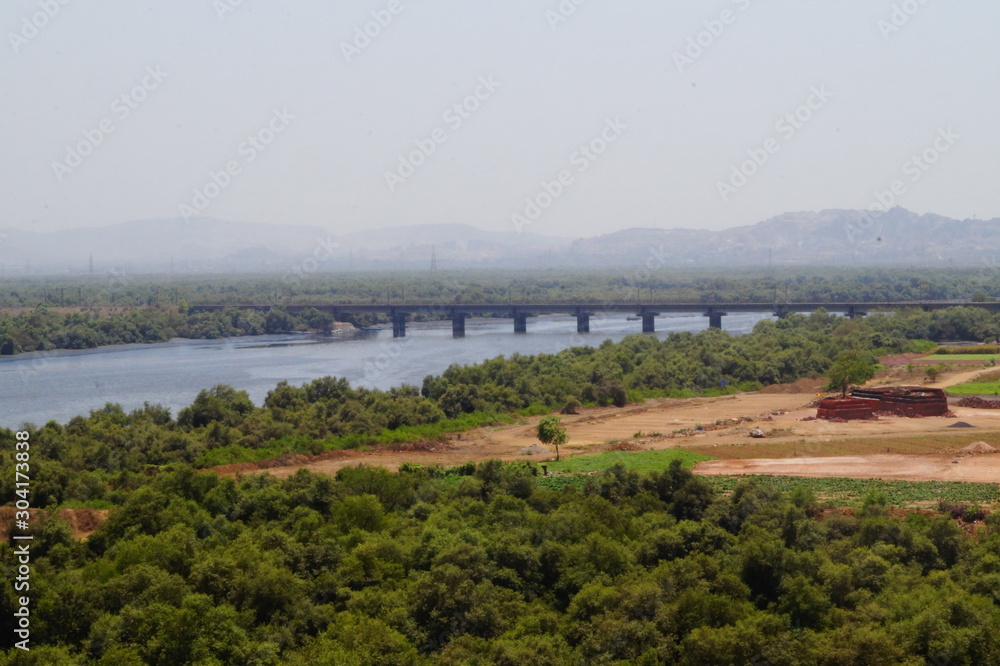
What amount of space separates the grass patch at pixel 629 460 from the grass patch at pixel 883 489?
10.5 ft

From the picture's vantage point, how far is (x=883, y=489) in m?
30.5

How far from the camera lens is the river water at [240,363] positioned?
57.2m

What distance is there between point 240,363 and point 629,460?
44154 millimetres

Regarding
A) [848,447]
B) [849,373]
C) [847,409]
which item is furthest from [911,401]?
[848,447]

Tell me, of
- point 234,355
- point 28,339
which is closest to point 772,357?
point 234,355

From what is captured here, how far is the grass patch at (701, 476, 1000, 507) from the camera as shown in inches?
1126

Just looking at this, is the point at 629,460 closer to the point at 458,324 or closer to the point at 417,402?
the point at 417,402

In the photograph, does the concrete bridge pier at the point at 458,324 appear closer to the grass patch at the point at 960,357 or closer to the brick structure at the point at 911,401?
the grass patch at the point at 960,357

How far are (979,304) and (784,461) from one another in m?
71.8

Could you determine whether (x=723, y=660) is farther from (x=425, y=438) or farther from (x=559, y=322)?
(x=559, y=322)

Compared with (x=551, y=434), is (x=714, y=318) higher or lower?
higher

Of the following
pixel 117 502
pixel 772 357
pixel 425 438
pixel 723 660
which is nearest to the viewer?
pixel 723 660

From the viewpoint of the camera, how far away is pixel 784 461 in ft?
118

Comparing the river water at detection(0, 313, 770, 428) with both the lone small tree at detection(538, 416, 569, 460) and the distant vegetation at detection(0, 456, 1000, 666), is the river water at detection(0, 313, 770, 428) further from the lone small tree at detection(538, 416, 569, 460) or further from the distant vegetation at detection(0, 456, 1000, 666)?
the distant vegetation at detection(0, 456, 1000, 666)
